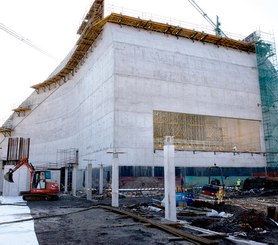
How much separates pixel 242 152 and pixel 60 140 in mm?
26003

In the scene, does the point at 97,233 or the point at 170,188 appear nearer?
the point at 97,233

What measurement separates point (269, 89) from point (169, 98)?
14.2 meters

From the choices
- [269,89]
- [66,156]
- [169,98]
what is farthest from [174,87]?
[66,156]

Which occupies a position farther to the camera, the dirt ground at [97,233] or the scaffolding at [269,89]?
the scaffolding at [269,89]

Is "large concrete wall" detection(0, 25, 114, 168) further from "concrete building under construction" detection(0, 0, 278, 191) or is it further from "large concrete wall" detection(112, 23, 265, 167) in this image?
"large concrete wall" detection(112, 23, 265, 167)

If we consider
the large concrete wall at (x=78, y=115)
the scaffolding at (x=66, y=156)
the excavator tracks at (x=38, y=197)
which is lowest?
the excavator tracks at (x=38, y=197)

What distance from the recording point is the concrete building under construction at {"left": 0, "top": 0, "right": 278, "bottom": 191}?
2934 centimetres

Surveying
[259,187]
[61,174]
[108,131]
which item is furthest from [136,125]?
[61,174]

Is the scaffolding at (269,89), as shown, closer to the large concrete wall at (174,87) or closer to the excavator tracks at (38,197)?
the large concrete wall at (174,87)

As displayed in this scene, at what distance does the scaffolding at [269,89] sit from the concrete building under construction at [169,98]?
0.12 m

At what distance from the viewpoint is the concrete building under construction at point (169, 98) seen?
1155 inches

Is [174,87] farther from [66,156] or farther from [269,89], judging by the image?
[66,156]

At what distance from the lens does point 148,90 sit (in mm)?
30547

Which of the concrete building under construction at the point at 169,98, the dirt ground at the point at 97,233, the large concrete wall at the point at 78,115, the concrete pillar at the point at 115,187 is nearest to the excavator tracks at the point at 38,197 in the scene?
the concrete building under construction at the point at 169,98
